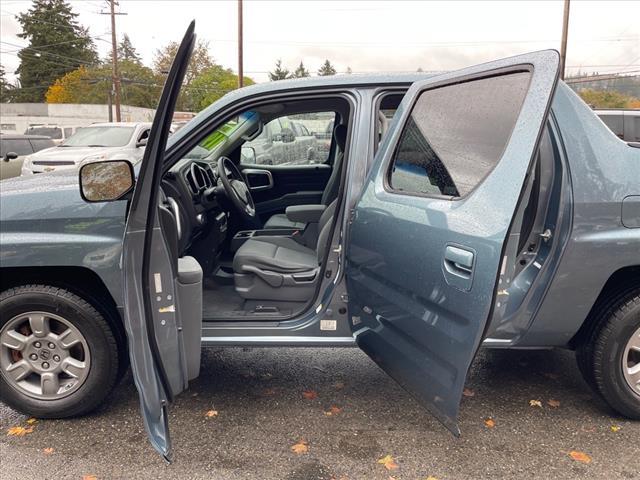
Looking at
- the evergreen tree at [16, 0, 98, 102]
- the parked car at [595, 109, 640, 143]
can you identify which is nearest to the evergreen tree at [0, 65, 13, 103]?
the evergreen tree at [16, 0, 98, 102]

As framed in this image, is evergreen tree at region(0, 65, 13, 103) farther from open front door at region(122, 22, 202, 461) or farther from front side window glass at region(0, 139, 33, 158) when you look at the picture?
open front door at region(122, 22, 202, 461)

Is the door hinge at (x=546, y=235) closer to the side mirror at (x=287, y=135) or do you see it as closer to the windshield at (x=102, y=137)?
the side mirror at (x=287, y=135)

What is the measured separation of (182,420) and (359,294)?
4.11 ft

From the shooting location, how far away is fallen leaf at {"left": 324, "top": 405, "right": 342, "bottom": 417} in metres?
3.02

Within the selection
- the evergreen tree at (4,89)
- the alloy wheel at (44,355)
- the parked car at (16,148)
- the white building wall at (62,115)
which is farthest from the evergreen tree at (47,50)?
the alloy wheel at (44,355)

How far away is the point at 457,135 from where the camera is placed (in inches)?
93.1

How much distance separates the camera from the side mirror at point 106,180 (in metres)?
2.44

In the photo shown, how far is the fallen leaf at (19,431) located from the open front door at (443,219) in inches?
74.5

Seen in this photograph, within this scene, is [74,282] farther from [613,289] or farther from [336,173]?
[613,289]

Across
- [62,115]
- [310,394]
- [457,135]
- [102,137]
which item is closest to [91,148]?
[102,137]

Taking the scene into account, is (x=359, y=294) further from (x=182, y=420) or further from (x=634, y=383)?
(x=634, y=383)

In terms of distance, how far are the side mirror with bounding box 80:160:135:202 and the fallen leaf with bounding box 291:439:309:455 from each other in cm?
153

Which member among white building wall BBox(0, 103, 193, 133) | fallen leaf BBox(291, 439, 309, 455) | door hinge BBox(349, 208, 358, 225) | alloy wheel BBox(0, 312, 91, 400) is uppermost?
white building wall BBox(0, 103, 193, 133)

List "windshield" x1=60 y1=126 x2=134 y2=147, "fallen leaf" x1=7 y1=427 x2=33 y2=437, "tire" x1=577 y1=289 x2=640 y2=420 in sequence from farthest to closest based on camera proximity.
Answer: "windshield" x1=60 y1=126 x2=134 y2=147, "fallen leaf" x1=7 y1=427 x2=33 y2=437, "tire" x1=577 y1=289 x2=640 y2=420
